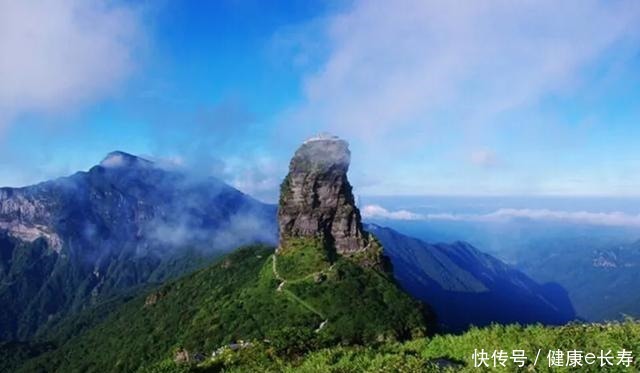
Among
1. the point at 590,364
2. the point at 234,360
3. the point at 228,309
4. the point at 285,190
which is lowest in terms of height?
the point at 228,309

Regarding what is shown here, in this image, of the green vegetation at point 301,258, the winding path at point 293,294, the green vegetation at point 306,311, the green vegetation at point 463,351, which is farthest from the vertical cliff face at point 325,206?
the green vegetation at point 463,351

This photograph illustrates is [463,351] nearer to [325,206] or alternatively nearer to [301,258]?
[301,258]

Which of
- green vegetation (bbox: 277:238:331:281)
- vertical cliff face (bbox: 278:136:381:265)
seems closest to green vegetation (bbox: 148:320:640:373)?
green vegetation (bbox: 277:238:331:281)

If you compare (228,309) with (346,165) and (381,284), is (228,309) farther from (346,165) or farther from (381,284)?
(346,165)

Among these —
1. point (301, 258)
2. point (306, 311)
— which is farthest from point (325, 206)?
point (306, 311)

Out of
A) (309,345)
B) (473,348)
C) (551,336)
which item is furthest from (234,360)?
(551,336)

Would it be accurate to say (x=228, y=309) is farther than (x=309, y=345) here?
Yes
